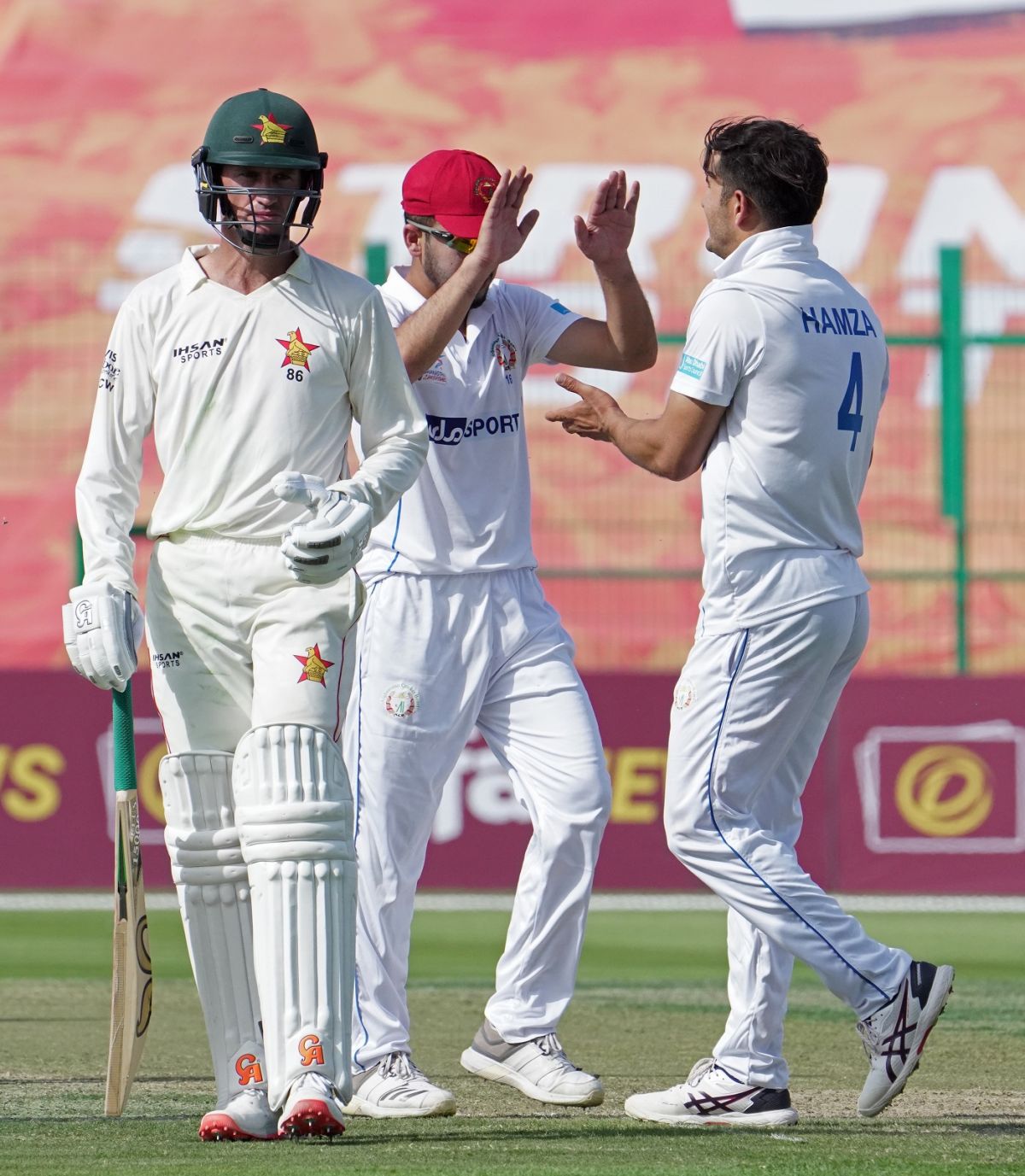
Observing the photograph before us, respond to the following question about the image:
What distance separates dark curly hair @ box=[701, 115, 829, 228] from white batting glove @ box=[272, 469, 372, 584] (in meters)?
1.14

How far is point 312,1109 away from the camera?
3801 mm

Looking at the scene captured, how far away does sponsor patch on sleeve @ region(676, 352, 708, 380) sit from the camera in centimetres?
432

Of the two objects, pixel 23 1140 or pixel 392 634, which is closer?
pixel 23 1140

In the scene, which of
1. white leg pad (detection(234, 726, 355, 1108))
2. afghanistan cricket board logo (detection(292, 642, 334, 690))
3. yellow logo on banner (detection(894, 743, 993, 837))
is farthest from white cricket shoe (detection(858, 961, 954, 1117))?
yellow logo on banner (detection(894, 743, 993, 837))

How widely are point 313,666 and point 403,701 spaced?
2.84 ft

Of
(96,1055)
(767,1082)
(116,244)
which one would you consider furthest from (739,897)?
(116,244)

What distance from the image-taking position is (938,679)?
A: 402 inches

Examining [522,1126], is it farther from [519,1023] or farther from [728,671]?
[728,671]

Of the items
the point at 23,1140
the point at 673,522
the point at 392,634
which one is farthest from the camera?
the point at 673,522

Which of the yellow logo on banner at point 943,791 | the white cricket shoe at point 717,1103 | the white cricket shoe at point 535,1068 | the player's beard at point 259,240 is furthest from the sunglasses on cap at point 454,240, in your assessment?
the yellow logo on banner at point 943,791

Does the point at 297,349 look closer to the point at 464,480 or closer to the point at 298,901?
the point at 464,480

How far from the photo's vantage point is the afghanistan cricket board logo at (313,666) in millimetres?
4066

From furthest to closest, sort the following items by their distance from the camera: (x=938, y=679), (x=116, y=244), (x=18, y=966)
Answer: (x=116, y=244), (x=938, y=679), (x=18, y=966)

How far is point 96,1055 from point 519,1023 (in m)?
1.37
